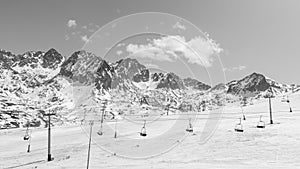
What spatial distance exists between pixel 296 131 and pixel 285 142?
772 centimetres

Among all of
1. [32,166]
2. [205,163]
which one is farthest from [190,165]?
[32,166]

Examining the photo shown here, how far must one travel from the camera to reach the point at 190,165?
2891 centimetres

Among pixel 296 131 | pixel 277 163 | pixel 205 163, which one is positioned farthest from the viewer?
pixel 296 131

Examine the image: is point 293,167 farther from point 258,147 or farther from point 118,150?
point 118,150

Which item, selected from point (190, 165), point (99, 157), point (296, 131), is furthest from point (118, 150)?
point (296, 131)

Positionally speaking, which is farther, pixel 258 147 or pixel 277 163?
pixel 258 147

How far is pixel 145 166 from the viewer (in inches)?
1185

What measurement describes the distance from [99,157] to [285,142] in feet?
→ 77.3

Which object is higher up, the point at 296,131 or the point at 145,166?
the point at 296,131

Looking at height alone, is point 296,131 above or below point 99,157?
above

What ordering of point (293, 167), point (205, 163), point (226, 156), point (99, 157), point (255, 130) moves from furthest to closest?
1. point (255, 130)
2. point (99, 157)
3. point (226, 156)
4. point (205, 163)
5. point (293, 167)

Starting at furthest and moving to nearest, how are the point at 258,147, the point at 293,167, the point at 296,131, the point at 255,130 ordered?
the point at 255,130
the point at 296,131
the point at 258,147
the point at 293,167

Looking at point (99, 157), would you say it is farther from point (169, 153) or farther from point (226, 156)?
point (226, 156)

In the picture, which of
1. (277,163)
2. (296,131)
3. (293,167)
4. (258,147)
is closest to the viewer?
(293,167)
